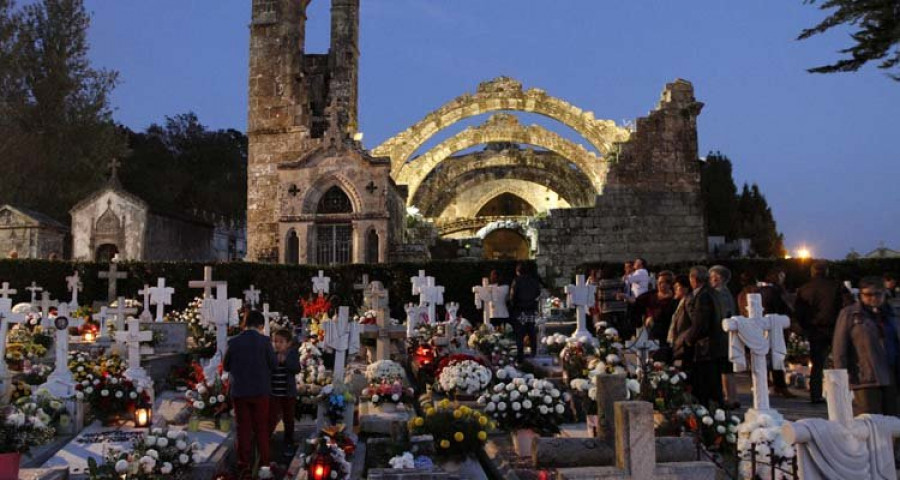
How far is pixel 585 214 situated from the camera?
963 inches

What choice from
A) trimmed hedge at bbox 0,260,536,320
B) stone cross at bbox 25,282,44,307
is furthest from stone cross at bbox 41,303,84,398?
trimmed hedge at bbox 0,260,536,320

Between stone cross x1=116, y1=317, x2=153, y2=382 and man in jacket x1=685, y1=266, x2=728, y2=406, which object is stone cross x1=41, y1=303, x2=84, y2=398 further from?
man in jacket x1=685, y1=266, x2=728, y2=406

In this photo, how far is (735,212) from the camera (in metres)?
47.2

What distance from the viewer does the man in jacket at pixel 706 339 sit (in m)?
7.25

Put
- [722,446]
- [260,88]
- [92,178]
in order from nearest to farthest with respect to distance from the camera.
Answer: [722,446] → [260,88] → [92,178]

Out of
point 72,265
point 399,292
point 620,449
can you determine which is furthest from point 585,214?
point 620,449

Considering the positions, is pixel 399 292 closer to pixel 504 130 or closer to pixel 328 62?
pixel 328 62

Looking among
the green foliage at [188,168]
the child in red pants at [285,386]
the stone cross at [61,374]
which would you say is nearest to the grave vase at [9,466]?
the child in red pants at [285,386]

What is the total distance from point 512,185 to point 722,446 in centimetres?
3593

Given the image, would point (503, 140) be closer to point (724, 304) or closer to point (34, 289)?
point (34, 289)

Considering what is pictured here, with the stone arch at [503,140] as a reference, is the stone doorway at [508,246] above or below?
below

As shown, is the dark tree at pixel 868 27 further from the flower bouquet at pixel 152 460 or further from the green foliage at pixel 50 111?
the green foliage at pixel 50 111

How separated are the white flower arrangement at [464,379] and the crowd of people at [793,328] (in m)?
2.04

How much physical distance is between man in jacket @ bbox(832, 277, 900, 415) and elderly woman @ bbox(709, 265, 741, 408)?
115 cm
